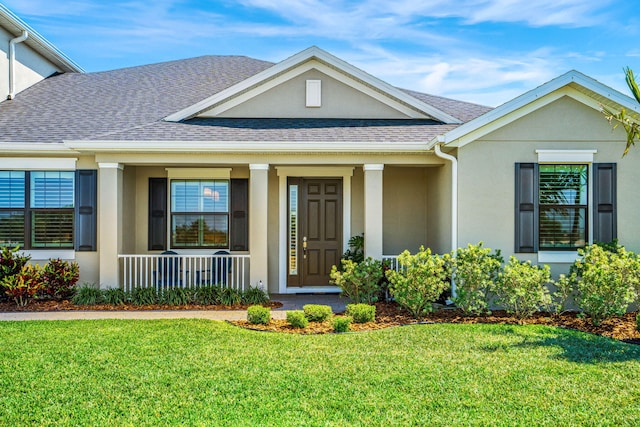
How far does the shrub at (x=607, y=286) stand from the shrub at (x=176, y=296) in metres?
6.74

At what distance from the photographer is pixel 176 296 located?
998 cm

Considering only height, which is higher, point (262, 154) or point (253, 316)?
point (262, 154)

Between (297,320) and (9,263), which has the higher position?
(9,263)

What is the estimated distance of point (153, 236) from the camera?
38.1ft

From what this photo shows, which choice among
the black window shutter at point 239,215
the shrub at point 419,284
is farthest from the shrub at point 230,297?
the shrub at point 419,284

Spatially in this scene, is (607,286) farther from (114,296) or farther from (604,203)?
(114,296)

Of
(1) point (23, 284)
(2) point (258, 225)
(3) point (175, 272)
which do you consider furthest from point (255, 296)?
(1) point (23, 284)

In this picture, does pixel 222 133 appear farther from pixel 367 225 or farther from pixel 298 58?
pixel 367 225

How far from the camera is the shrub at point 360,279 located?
30.8 ft

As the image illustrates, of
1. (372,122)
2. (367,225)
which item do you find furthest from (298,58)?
(367,225)

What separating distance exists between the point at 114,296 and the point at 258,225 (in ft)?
9.84

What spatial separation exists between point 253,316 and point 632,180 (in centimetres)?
715

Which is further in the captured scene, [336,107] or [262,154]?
[336,107]

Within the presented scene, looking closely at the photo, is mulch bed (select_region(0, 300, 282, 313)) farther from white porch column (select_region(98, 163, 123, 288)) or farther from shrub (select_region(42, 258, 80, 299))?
white porch column (select_region(98, 163, 123, 288))
